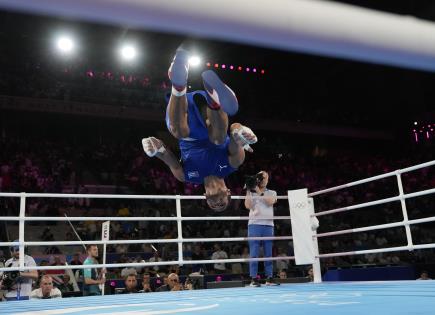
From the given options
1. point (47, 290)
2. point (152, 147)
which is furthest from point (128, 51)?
point (152, 147)

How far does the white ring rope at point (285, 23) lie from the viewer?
470 mm

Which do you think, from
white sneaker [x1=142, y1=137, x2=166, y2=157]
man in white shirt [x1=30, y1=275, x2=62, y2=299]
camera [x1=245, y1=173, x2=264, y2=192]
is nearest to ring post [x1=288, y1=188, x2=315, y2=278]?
camera [x1=245, y1=173, x2=264, y2=192]

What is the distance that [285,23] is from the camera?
52 centimetres

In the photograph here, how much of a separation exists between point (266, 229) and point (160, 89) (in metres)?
9.30

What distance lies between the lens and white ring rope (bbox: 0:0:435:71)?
1.54 feet

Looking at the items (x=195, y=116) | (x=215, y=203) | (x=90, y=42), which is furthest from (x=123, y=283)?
(x=90, y=42)

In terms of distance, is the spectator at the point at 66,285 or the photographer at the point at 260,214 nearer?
the photographer at the point at 260,214

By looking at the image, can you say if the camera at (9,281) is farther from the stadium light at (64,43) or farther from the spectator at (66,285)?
the stadium light at (64,43)

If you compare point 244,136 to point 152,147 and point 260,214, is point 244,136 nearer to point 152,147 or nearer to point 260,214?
point 152,147

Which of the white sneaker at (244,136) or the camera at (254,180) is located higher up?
the white sneaker at (244,136)

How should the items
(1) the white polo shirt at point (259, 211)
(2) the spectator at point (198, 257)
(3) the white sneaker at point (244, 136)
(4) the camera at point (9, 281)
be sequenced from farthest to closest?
1. (2) the spectator at point (198, 257)
2. (4) the camera at point (9, 281)
3. (1) the white polo shirt at point (259, 211)
4. (3) the white sneaker at point (244, 136)

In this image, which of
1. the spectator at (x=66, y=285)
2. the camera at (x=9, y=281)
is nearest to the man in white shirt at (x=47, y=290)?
the camera at (x=9, y=281)

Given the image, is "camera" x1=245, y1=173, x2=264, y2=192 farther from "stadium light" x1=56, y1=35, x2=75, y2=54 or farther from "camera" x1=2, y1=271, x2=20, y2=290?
"stadium light" x1=56, y1=35, x2=75, y2=54

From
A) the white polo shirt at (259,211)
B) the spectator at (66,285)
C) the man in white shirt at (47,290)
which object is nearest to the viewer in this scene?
the white polo shirt at (259,211)
